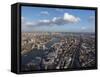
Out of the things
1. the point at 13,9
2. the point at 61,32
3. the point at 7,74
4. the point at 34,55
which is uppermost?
the point at 13,9

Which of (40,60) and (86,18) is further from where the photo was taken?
(86,18)

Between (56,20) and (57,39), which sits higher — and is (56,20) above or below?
above

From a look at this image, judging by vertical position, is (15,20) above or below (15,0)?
below

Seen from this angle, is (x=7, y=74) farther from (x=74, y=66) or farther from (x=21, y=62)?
(x=74, y=66)

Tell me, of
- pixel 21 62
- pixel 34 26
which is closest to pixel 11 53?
pixel 21 62
